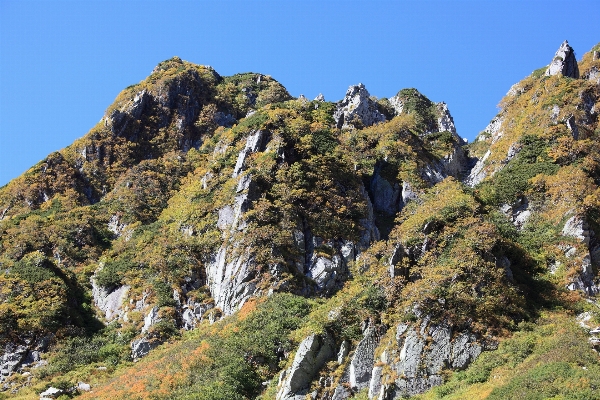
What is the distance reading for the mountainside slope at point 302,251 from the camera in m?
34.5

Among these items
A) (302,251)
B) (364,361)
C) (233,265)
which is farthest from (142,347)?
(364,361)

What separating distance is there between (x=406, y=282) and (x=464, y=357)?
21.8ft

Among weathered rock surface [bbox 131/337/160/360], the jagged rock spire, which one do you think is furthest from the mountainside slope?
the jagged rock spire

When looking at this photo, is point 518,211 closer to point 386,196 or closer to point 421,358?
point 386,196

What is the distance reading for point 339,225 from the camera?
166 feet

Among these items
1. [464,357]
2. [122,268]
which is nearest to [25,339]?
[122,268]

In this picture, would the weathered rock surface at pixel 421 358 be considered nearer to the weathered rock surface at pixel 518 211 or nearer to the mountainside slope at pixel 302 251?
the mountainside slope at pixel 302 251

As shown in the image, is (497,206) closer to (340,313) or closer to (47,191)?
(340,313)

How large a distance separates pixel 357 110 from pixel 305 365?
141ft

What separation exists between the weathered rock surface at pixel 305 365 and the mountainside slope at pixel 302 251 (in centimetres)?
11

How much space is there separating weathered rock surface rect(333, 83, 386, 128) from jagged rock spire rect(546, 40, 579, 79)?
67.4ft

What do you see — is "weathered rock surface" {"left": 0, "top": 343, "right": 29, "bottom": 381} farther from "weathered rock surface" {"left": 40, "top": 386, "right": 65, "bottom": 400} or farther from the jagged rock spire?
the jagged rock spire

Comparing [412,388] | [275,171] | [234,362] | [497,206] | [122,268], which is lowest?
[412,388]

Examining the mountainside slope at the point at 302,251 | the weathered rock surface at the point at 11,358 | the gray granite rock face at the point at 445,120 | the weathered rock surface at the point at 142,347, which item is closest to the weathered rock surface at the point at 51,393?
the mountainside slope at the point at 302,251
